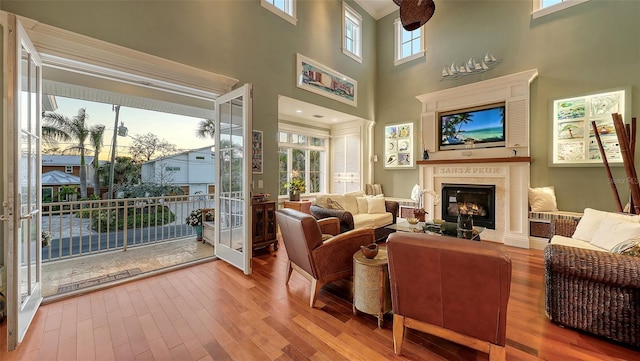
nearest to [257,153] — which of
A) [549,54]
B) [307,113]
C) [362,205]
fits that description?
[307,113]

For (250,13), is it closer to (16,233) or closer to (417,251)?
(16,233)

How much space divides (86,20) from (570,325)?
208 inches

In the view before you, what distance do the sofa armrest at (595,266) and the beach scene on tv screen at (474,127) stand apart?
3.33 m

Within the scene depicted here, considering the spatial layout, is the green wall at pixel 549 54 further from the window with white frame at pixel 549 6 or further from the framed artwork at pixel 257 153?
the framed artwork at pixel 257 153

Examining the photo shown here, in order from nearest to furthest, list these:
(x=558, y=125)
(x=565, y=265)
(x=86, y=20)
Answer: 1. (x=565, y=265)
2. (x=86, y=20)
3. (x=558, y=125)

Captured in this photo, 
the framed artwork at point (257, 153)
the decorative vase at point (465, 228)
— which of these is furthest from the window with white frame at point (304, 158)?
the decorative vase at point (465, 228)

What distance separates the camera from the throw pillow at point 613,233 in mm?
2180

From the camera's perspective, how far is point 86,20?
2586mm

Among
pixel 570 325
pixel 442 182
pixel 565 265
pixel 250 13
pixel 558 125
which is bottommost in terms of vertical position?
pixel 570 325

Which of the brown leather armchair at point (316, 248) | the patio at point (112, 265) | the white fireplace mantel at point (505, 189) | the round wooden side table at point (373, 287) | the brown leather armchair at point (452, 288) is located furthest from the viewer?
the white fireplace mantel at point (505, 189)

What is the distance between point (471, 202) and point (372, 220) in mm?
2236

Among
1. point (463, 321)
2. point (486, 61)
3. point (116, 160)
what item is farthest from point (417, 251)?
point (116, 160)

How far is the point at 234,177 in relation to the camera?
11.2 feet

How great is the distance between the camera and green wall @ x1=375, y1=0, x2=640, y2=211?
3.82 metres
